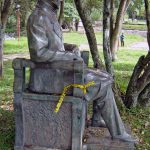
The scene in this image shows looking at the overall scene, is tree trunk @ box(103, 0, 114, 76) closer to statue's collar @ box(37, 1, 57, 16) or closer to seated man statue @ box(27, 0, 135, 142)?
seated man statue @ box(27, 0, 135, 142)

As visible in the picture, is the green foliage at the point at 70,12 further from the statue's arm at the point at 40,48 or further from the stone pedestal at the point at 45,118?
the statue's arm at the point at 40,48

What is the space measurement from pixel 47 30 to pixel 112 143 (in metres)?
1.69

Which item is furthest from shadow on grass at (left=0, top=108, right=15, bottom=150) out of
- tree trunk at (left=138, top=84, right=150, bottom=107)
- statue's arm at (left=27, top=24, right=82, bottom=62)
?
tree trunk at (left=138, top=84, right=150, bottom=107)

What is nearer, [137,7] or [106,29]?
[106,29]

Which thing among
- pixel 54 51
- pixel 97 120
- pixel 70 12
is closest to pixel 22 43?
pixel 70 12

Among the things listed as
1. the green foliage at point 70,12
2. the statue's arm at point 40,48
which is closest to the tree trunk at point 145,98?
the statue's arm at point 40,48

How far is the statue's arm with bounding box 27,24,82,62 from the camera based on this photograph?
4.46 metres

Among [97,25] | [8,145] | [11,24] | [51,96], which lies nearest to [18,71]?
[51,96]

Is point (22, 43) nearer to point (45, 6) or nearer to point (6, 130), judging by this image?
point (6, 130)

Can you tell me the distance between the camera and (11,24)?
40938 mm

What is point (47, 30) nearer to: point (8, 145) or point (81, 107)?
point (81, 107)

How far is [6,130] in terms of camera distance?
5859 millimetres

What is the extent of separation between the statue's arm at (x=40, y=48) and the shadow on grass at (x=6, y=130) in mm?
1483

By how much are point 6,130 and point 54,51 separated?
6.21ft
